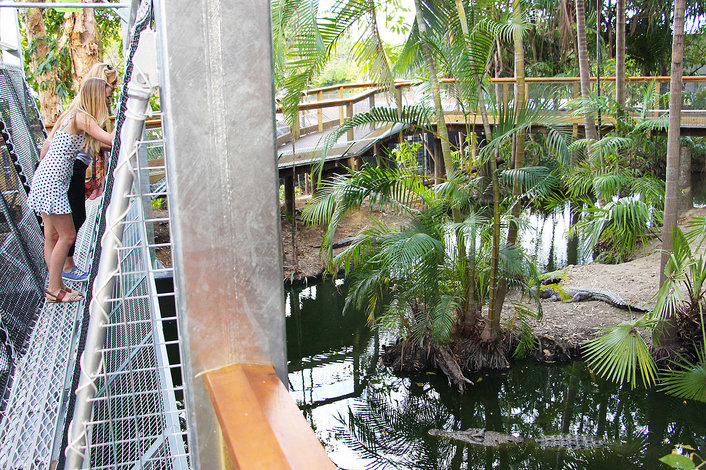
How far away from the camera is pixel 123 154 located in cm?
95

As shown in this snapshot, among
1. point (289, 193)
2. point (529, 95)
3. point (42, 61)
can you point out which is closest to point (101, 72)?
point (42, 61)

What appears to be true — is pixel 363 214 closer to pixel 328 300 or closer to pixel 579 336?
pixel 328 300

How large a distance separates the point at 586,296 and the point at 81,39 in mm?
6642

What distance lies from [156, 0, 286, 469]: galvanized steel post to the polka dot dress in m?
1.99

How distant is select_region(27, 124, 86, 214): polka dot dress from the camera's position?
2598mm

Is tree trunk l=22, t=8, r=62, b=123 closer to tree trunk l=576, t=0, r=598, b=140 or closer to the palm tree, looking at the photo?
tree trunk l=576, t=0, r=598, b=140

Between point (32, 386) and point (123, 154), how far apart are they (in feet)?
4.07

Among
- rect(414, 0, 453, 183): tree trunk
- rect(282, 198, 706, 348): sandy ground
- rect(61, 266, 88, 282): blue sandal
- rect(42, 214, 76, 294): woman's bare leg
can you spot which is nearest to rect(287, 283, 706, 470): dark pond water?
rect(282, 198, 706, 348): sandy ground

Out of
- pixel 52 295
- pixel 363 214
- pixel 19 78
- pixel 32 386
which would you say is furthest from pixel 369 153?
pixel 32 386

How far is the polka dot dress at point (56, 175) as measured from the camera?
260 cm

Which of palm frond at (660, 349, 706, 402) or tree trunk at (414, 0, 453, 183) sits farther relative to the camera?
tree trunk at (414, 0, 453, 183)

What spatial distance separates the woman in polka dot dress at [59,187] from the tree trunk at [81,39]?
551 centimetres

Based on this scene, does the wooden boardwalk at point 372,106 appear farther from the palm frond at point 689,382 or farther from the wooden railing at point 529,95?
the palm frond at point 689,382

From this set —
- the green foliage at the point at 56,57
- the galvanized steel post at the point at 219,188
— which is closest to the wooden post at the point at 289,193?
the green foliage at the point at 56,57
